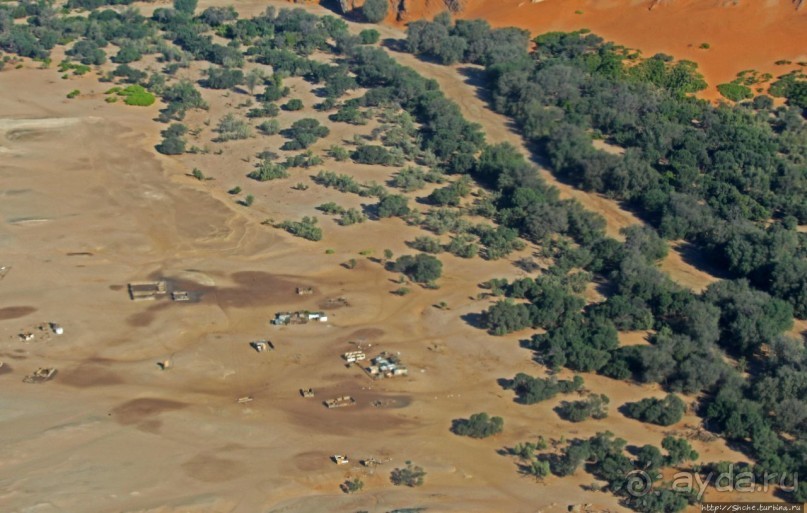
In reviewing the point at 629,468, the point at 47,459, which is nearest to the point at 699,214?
the point at 629,468

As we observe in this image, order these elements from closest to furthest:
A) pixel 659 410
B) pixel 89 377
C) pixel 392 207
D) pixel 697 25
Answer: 1. pixel 659 410
2. pixel 89 377
3. pixel 392 207
4. pixel 697 25

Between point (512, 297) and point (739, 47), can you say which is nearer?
point (512, 297)

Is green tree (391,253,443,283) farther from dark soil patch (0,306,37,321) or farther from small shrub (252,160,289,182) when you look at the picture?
dark soil patch (0,306,37,321)

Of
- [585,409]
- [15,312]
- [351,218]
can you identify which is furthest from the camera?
[351,218]

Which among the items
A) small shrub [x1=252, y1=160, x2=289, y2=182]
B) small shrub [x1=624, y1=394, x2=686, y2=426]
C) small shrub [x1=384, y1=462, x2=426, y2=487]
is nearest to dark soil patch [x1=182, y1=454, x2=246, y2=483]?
small shrub [x1=384, y1=462, x2=426, y2=487]

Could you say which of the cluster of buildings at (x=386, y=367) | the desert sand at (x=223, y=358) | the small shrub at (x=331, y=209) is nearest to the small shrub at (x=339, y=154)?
the desert sand at (x=223, y=358)

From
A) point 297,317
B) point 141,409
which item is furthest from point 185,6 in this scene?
point 141,409

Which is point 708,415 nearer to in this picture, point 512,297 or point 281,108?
point 512,297

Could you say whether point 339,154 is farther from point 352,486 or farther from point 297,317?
point 352,486
